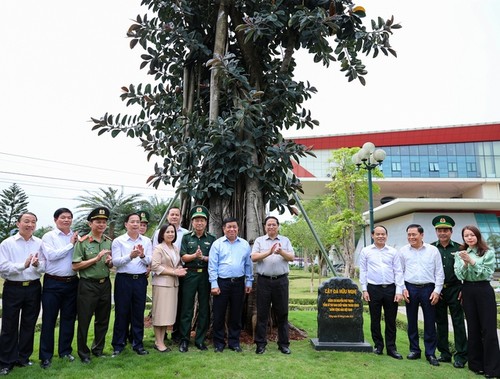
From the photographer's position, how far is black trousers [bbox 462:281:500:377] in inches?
175

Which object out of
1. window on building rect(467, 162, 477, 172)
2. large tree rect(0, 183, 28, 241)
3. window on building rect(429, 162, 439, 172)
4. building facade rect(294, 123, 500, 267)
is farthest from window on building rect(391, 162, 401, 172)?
large tree rect(0, 183, 28, 241)

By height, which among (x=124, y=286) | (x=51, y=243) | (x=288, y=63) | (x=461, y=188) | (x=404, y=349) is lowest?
(x=404, y=349)

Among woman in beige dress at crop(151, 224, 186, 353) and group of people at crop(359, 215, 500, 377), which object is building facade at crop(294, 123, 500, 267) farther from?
woman in beige dress at crop(151, 224, 186, 353)

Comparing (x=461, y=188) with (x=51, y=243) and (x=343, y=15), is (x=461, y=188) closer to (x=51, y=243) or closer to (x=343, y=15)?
(x=343, y=15)

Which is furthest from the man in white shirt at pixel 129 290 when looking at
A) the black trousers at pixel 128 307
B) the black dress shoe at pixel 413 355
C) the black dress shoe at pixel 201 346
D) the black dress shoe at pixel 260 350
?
the black dress shoe at pixel 413 355

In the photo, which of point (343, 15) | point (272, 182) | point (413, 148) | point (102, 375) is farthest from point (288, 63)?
point (413, 148)

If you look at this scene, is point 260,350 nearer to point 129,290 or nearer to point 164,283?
point 164,283

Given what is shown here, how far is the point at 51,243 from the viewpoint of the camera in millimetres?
4586

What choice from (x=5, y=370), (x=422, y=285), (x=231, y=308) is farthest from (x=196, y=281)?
(x=422, y=285)

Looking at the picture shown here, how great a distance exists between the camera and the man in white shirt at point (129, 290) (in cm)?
480

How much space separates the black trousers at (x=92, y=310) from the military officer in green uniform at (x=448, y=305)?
4.15 m

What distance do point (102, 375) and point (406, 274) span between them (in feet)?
12.5

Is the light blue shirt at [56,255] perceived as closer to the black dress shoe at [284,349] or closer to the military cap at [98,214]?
the military cap at [98,214]

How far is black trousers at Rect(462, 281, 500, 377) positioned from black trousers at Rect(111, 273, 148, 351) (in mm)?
3850
